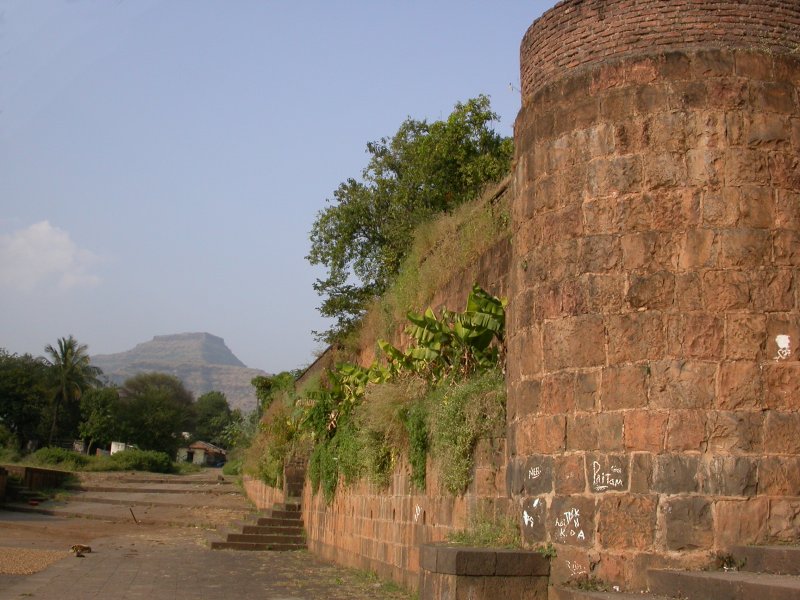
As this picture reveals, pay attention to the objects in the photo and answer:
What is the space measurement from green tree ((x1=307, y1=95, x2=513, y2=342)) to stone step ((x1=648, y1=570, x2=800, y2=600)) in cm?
1589

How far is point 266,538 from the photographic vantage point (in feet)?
63.0

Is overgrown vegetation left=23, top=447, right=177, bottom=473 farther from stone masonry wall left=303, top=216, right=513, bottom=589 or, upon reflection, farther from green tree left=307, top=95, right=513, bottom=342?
stone masonry wall left=303, top=216, right=513, bottom=589

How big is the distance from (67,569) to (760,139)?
11748 millimetres

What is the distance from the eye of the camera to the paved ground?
36.9ft

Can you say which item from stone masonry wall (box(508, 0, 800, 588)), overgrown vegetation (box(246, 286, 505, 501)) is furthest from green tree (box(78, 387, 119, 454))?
stone masonry wall (box(508, 0, 800, 588))

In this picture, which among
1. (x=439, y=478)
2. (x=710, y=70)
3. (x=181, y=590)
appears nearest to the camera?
(x=710, y=70)

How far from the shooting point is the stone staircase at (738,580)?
16.8 ft

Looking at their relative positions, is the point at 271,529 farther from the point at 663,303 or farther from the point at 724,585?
the point at 724,585

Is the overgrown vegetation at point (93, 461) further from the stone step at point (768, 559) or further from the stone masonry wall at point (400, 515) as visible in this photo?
the stone step at point (768, 559)

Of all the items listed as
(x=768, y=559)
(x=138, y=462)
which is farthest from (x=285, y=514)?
(x=138, y=462)

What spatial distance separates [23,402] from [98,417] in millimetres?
5150

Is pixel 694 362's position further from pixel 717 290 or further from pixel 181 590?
pixel 181 590

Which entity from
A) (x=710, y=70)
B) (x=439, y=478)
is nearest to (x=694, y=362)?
(x=710, y=70)

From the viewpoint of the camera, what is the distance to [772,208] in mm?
6547
